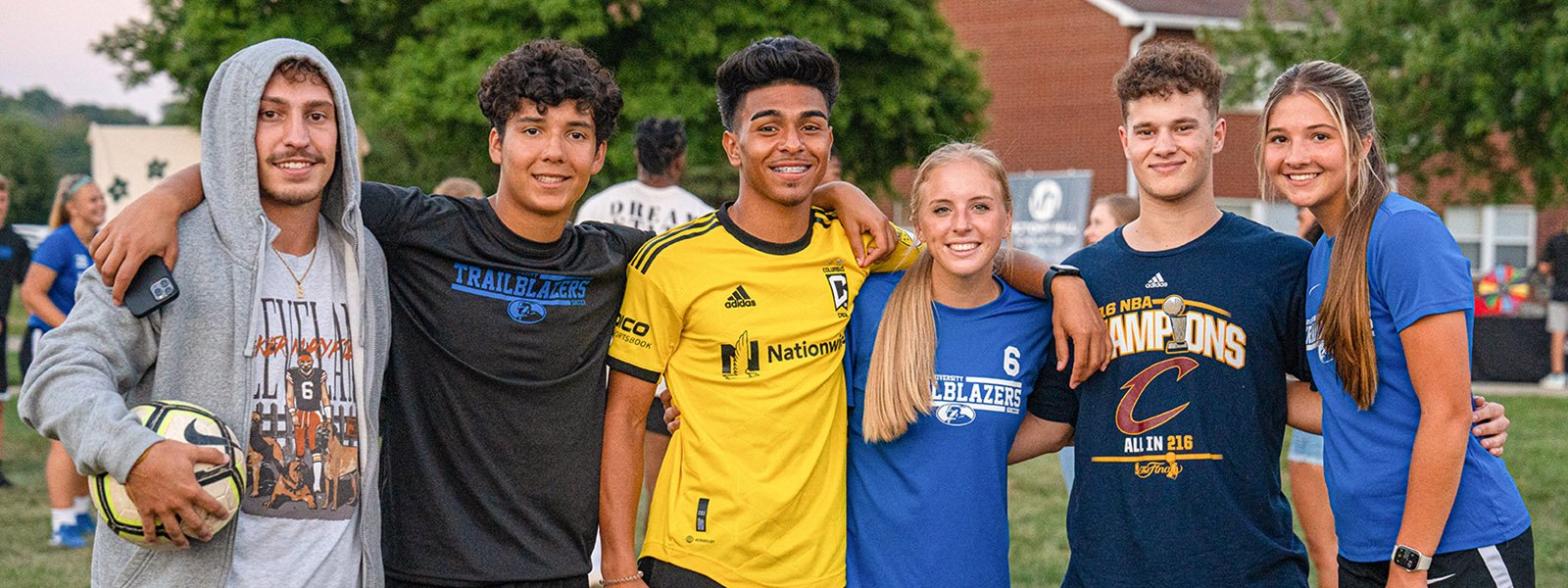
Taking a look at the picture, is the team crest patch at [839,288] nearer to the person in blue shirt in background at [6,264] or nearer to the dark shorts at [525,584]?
the dark shorts at [525,584]

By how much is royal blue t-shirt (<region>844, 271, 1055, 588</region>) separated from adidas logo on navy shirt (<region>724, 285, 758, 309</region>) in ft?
1.04

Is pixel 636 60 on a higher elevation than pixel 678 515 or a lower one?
higher

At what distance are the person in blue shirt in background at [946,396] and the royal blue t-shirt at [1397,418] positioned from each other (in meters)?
0.76

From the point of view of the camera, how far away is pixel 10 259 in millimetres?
10305

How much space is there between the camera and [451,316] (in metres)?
3.47

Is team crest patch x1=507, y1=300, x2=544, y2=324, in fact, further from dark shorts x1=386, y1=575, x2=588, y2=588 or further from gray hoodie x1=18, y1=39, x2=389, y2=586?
dark shorts x1=386, y1=575, x2=588, y2=588

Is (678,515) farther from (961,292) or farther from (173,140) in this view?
(173,140)

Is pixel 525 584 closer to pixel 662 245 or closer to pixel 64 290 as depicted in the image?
pixel 662 245

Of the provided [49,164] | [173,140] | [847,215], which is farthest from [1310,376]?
[49,164]

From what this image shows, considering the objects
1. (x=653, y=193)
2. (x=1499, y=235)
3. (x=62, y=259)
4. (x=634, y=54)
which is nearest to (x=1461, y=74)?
(x=634, y=54)

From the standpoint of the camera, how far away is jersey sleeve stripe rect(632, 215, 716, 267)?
143 inches

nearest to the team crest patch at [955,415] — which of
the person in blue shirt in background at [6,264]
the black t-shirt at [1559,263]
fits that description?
the person in blue shirt in background at [6,264]

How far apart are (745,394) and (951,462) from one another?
22.6 inches

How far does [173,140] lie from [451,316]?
16.1 meters
